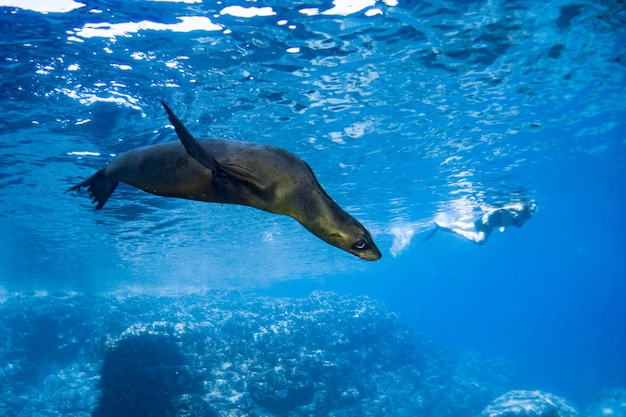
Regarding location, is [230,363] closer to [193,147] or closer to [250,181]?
[250,181]

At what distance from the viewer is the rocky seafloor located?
1564cm

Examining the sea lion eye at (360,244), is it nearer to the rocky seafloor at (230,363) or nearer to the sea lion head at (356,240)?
the sea lion head at (356,240)

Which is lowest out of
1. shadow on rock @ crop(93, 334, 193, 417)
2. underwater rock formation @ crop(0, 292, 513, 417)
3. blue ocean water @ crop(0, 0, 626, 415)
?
underwater rock formation @ crop(0, 292, 513, 417)

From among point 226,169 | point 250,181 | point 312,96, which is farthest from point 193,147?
point 312,96

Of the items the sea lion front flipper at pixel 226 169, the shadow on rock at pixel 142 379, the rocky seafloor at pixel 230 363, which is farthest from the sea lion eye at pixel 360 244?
the shadow on rock at pixel 142 379

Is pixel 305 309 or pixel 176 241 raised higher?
pixel 176 241

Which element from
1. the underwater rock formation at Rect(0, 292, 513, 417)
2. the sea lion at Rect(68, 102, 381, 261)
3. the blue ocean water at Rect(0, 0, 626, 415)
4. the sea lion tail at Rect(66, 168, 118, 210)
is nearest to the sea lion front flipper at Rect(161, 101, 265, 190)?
the sea lion at Rect(68, 102, 381, 261)

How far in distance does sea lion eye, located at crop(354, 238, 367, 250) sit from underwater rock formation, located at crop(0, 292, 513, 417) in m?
15.6

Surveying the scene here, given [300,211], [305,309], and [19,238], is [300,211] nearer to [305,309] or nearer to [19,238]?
[305,309]

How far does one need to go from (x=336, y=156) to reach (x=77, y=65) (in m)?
10.9

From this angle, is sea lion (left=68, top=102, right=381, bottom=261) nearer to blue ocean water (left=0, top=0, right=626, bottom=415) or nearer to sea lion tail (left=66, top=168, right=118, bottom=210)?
sea lion tail (left=66, top=168, right=118, bottom=210)

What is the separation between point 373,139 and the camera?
16000 mm

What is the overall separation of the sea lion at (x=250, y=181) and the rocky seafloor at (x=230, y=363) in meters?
15.2

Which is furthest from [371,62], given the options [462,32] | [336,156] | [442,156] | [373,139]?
[442,156]
